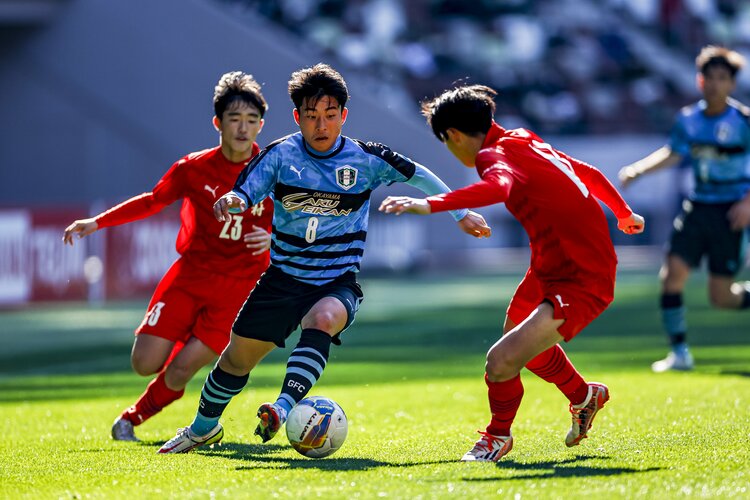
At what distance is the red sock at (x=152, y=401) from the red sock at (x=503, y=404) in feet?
6.59

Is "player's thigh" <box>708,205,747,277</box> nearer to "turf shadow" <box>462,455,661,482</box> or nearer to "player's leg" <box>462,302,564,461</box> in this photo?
"player's leg" <box>462,302,564,461</box>

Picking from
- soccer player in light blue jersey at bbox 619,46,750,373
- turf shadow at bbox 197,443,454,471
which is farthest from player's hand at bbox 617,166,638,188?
turf shadow at bbox 197,443,454,471

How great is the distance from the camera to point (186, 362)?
23.3 feet

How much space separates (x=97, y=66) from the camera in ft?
94.0

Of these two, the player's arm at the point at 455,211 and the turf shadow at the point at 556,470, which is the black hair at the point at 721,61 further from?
the turf shadow at the point at 556,470

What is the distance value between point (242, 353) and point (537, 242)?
1461mm

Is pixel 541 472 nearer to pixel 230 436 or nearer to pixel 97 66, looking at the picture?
pixel 230 436

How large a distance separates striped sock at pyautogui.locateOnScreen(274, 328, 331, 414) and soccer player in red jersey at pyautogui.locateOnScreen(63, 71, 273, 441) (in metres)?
1.23

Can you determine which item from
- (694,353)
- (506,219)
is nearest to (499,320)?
(694,353)

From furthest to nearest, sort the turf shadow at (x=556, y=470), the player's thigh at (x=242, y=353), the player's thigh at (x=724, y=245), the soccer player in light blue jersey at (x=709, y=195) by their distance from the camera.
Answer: the player's thigh at (x=724, y=245) < the soccer player in light blue jersey at (x=709, y=195) < the player's thigh at (x=242, y=353) < the turf shadow at (x=556, y=470)

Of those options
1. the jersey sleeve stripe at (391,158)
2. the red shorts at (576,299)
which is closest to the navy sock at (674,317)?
the red shorts at (576,299)

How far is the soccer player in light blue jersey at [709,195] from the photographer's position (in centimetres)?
1009

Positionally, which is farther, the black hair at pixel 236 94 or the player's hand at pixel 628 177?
the player's hand at pixel 628 177

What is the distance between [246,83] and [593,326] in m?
8.76
